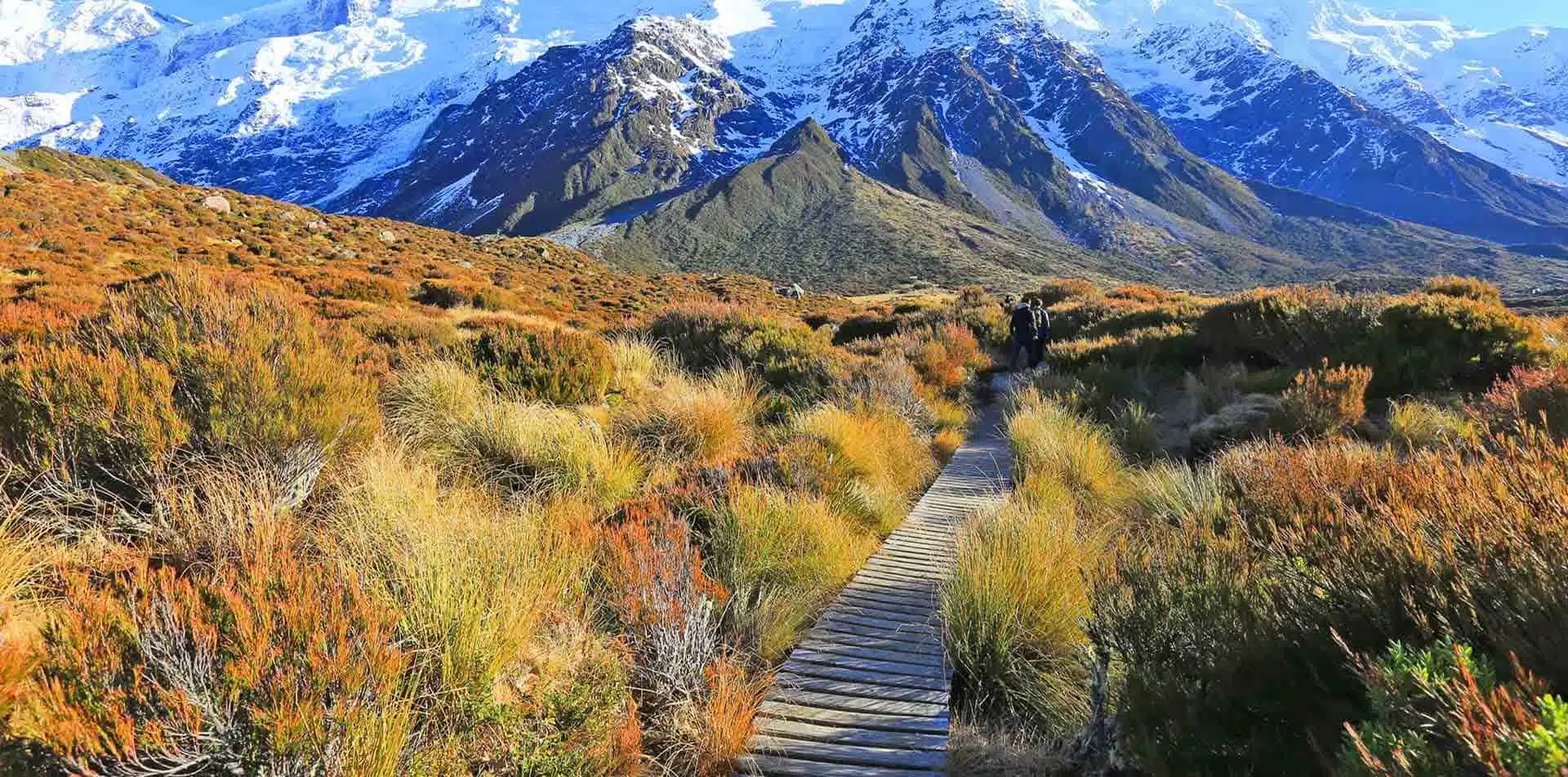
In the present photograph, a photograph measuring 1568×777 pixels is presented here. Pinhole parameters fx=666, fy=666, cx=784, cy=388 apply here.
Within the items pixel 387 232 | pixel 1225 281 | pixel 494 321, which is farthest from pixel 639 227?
pixel 494 321

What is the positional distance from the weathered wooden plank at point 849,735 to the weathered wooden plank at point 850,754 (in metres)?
0.03

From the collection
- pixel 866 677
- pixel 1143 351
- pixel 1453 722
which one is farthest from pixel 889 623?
pixel 1143 351

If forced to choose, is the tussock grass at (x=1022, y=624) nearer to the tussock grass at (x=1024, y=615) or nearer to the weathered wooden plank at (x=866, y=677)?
the tussock grass at (x=1024, y=615)

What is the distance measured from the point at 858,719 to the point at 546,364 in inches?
234

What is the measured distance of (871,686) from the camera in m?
3.48

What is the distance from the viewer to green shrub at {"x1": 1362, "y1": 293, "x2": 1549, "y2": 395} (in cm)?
795

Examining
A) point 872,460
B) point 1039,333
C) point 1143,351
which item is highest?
point 872,460

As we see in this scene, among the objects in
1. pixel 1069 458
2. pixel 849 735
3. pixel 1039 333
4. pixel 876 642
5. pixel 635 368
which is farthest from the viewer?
pixel 1039 333

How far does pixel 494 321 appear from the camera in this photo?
11.9 metres

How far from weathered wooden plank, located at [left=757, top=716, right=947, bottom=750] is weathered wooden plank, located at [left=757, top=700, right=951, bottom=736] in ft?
0.07

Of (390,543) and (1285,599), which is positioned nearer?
(1285,599)

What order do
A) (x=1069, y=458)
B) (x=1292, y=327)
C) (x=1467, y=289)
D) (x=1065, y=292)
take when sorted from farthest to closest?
(x=1065, y=292) → (x=1467, y=289) → (x=1292, y=327) → (x=1069, y=458)

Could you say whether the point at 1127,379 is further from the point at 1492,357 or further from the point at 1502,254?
the point at 1502,254

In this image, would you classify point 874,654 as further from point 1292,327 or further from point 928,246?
point 928,246
